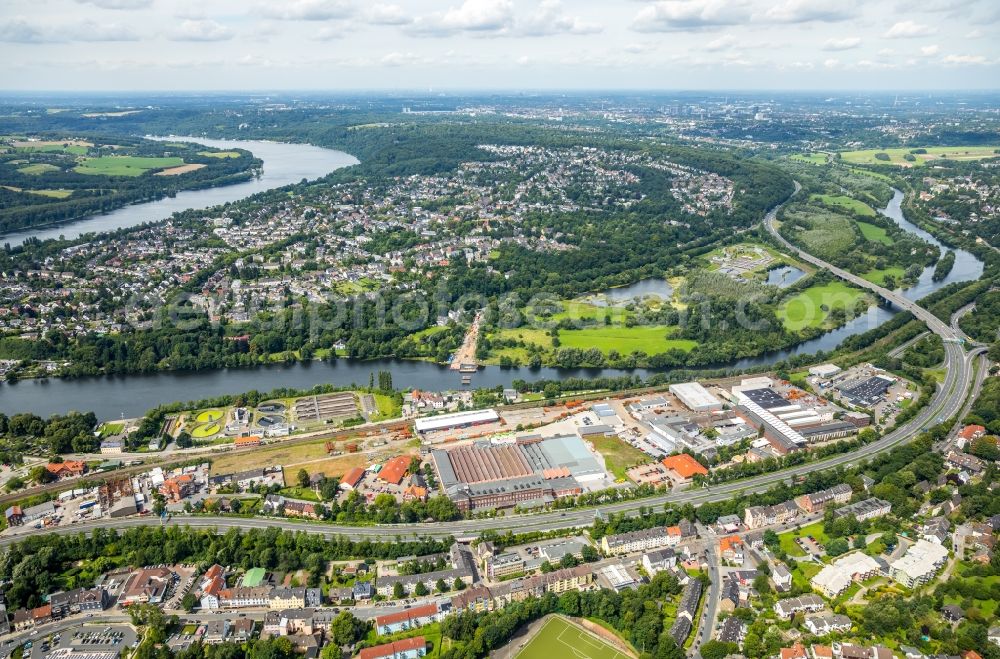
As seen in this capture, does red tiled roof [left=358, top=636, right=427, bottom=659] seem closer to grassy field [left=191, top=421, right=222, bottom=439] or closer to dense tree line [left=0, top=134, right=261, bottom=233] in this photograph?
grassy field [left=191, top=421, right=222, bottom=439]

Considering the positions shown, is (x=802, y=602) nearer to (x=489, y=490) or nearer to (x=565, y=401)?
(x=489, y=490)

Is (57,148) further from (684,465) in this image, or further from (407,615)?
(407,615)

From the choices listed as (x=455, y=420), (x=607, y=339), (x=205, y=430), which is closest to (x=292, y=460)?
(x=205, y=430)

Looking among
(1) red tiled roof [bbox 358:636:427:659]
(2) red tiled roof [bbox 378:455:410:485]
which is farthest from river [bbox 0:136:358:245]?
(1) red tiled roof [bbox 358:636:427:659]

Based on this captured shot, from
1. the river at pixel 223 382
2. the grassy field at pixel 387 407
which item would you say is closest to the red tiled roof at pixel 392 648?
the grassy field at pixel 387 407

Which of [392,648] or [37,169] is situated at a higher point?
[37,169]

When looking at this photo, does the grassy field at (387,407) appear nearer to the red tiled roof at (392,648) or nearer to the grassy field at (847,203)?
the red tiled roof at (392,648)
